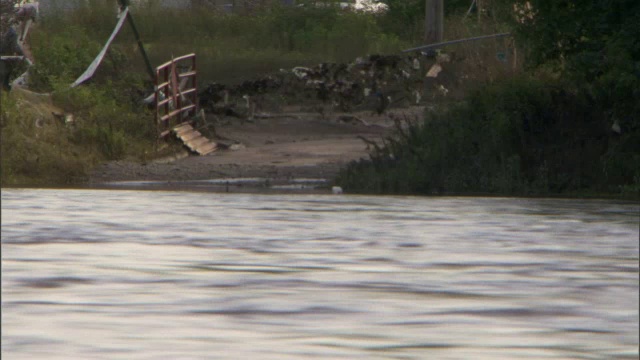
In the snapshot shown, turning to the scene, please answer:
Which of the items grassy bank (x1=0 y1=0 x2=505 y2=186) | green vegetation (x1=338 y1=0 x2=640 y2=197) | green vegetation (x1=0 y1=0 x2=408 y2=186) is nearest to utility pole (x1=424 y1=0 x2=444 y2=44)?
grassy bank (x1=0 y1=0 x2=505 y2=186)

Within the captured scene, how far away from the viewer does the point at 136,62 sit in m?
36.1

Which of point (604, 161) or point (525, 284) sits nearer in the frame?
point (525, 284)

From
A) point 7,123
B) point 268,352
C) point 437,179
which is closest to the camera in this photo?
point 268,352

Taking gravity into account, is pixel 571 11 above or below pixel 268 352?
above

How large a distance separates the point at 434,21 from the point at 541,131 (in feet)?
45.9

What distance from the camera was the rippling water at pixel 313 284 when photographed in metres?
3.30

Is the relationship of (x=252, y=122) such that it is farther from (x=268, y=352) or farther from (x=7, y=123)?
(x=268, y=352)

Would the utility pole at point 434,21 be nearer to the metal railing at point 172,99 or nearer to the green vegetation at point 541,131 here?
the metal railing at point 172,99

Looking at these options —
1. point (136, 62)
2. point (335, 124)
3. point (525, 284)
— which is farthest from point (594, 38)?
point (136, 62)

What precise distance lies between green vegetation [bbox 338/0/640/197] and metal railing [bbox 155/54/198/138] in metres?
5.54

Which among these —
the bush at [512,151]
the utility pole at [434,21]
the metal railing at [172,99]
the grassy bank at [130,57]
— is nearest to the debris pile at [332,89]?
the utility pole at [434,21]

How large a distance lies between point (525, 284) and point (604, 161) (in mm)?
14676

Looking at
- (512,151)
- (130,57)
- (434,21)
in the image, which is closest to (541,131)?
(512,151)

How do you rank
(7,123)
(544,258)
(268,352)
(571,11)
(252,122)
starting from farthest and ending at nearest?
(252,122) → (7,123) → (571,11) → (544,258) → (268,352)
